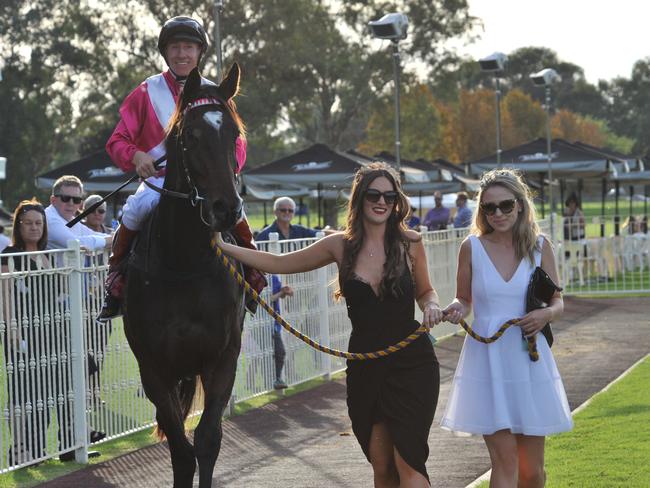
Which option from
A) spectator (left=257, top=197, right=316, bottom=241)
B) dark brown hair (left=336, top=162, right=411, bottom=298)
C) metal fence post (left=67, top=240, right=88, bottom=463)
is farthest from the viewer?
spectator (left=257, top=197, right=316, bottom=241)

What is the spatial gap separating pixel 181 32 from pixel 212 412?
2126 millimetres

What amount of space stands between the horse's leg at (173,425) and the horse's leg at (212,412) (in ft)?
0.69

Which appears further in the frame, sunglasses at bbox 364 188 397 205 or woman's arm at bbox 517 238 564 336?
woman's arm at bbox 517 238 564 336

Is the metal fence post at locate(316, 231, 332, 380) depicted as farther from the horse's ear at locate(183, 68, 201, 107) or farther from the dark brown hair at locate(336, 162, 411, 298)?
the dark brown hair at locate(336, 162, 411, 298)

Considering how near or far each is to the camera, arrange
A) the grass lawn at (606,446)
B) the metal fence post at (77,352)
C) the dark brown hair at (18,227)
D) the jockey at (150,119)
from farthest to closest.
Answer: the dark brown hair at (18,227)
the metal fence post at (77,352)
the grass lawn at (606,446)
the jockey at (150,119)

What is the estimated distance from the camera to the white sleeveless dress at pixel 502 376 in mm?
5957

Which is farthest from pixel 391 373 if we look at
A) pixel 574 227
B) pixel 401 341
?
pixel 574 227

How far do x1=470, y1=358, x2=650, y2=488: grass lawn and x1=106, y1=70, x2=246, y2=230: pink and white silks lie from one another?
2546 mm

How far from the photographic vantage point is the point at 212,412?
6.69m

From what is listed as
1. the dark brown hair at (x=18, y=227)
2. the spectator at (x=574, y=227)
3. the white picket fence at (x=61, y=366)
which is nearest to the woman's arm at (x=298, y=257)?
the white picket fence at (x=61, y=366)

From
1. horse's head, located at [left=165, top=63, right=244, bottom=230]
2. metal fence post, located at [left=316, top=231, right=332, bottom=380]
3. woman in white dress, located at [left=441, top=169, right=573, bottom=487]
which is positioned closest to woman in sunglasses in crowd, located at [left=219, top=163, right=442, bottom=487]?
woman in white dress, located at [left=441, top=169, right=573, bottom=487]

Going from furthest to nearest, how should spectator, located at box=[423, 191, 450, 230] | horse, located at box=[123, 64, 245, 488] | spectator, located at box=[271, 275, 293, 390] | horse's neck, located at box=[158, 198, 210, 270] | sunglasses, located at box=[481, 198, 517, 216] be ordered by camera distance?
spectator, located at box=[423, 191, 450, 230], spectator, located at box=[271, 275, 293, 390], horse's neck, located at box=[158, 198, 210, 270], horse, located at box=[123, 64, 245, 488], sunglasses, located at box=[481, 198, 517, 216]

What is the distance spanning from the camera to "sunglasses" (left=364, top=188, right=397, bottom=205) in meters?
5.80

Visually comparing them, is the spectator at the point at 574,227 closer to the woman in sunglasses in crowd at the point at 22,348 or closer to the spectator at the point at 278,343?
the spectator at the point at 278,343
